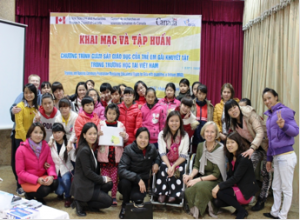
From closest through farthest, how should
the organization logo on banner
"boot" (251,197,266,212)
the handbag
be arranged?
the handbag
"boot" (251,197,266,212)
the organization logo on banner

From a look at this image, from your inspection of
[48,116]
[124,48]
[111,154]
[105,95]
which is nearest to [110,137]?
[111,154]

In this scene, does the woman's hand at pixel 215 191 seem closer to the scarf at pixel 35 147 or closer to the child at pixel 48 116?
the scarf at pixel 35 147

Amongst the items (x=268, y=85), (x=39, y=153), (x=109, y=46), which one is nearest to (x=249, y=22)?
(x=268, y=85)

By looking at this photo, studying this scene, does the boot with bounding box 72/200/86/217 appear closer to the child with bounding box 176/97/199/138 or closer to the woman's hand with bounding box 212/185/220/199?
the woman's hand with bounding box 212/185/220/199

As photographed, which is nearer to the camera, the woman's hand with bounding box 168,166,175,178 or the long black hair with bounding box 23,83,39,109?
the woman's hand with bounding box 168,166,175,178

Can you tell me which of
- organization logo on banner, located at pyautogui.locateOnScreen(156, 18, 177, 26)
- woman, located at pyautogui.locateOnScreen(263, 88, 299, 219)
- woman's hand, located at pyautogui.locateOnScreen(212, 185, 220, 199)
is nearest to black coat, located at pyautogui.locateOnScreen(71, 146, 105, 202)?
woman's hand, located at pyautogui.locateOnScreen(212, 185, 220, 199)

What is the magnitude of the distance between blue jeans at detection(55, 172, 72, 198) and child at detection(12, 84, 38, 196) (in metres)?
0.68

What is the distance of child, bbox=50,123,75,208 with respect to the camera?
3.12 m

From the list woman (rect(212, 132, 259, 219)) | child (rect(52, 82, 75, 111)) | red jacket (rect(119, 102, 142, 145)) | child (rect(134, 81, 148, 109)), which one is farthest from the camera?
child (rect(134, 81, 148, 109))

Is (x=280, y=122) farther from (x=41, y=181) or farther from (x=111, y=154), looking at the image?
(x=41, y=181)

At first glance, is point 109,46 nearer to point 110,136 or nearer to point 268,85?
point 110,136

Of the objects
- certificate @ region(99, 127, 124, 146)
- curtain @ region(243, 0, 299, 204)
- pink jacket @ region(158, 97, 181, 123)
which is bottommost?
certificate @ region(99, 127, 124, 146)

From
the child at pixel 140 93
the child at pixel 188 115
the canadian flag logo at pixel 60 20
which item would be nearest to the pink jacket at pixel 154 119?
the child at pixel 188 115

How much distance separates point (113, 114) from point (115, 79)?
2142mm
